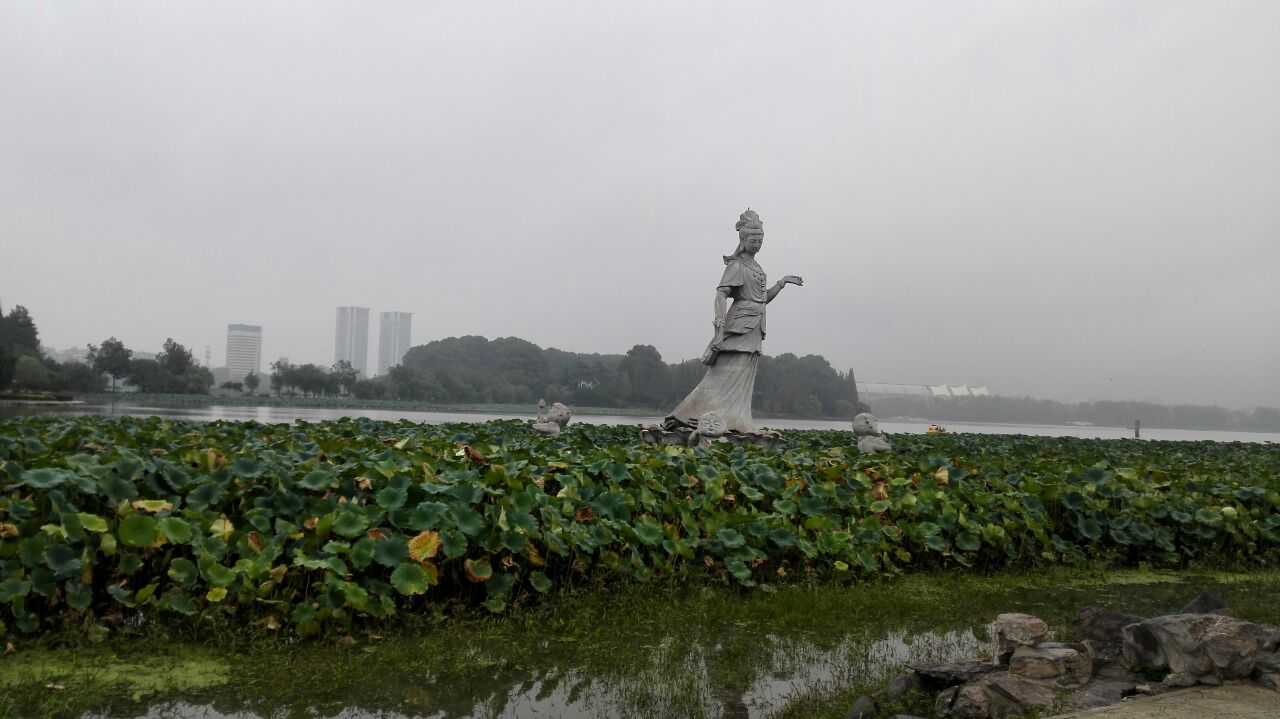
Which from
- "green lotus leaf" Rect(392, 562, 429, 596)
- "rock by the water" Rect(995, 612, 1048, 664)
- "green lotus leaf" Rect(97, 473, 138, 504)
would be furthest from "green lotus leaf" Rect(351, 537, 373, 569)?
"rock by the water" Rect(995, 612, 1048, 664)

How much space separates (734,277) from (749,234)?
677mm

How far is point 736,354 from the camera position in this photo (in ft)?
33.8

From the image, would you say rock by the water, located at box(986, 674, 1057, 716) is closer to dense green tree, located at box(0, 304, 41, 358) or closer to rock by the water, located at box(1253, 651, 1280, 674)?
rock by the water, located at box(1253, 651, 1280, 674)

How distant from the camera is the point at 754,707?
304 cm

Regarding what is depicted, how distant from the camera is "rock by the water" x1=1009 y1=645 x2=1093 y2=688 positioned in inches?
119

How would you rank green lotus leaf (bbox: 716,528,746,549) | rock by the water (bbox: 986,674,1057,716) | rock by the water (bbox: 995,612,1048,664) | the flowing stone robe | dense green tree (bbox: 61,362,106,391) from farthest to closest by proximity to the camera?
dense green tree (bbox: 61,362,106,391) < the flowing stone robe < green lotus leaf (bbox: 716,528,746,549) < rock by the water (bbox: 995,612,1048,664) < rock by the water (bbox: 986,674,1057,716)

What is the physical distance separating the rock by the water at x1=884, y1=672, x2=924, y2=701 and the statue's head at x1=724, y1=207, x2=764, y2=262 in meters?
7.79

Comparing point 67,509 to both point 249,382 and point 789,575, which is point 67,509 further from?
point 249,382

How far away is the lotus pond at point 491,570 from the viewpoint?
3213 mm

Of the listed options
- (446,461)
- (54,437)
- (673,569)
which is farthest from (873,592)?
(54,437)

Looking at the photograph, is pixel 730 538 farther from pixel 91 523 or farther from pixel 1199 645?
pixel 91 523

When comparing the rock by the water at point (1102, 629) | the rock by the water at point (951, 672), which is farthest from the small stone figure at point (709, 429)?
the rock by the water at point (951, 672)

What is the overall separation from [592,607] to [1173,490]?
5737 millimetres

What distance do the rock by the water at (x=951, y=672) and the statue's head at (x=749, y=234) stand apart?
25.4 feet
